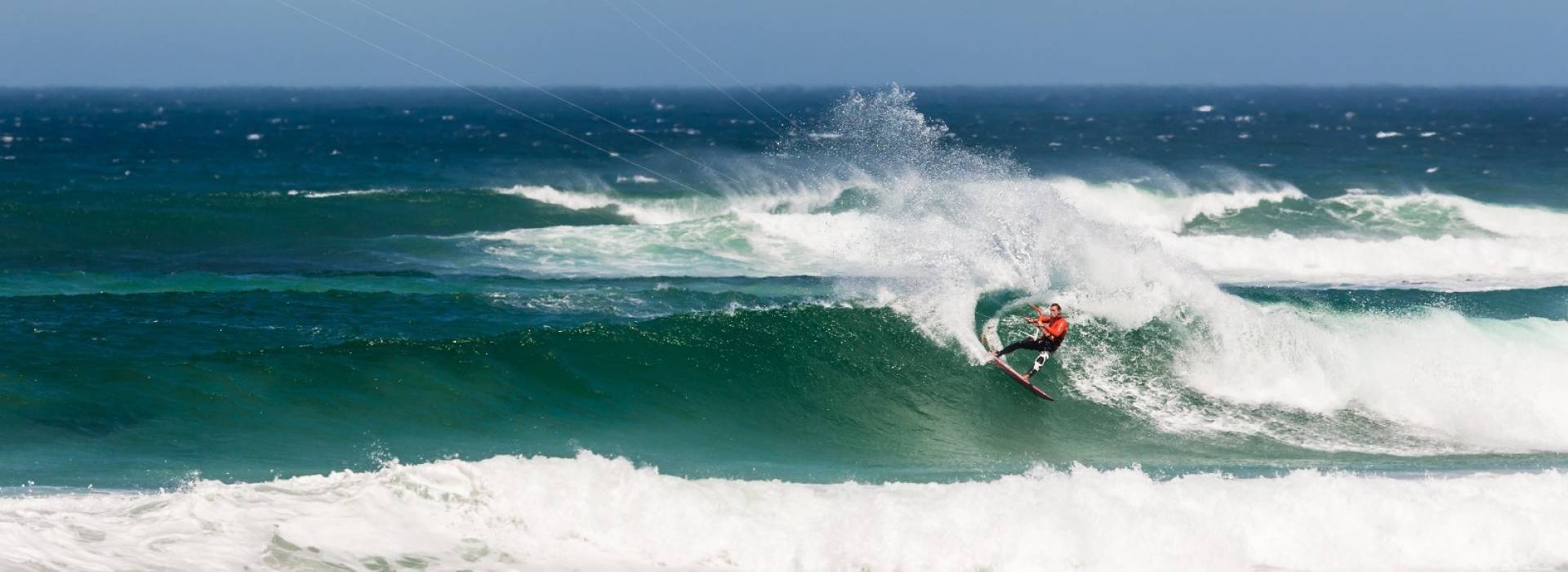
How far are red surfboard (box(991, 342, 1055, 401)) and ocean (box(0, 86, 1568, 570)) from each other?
254 mm

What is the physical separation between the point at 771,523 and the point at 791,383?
5188 mm

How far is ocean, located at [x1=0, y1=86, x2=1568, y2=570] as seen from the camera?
9727mm

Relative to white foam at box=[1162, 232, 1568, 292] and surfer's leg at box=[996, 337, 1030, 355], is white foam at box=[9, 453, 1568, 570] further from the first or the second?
white foam at box=[1162, 232, 1568, 292]

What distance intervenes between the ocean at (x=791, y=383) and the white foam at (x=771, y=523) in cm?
3

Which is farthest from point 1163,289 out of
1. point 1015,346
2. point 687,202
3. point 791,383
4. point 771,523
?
point 687,202

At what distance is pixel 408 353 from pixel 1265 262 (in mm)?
18531

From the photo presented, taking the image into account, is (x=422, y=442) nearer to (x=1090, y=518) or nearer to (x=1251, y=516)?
(x=1090, y=518)

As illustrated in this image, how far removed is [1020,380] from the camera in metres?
15.1

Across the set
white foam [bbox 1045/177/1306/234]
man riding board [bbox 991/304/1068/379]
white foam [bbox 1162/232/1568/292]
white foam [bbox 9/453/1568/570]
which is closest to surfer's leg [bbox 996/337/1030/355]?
man riding board [bbox 991/304/1068/379]

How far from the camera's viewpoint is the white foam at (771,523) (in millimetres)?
8938

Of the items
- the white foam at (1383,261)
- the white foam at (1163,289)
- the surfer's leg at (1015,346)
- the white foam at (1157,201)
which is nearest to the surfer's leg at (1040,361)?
the surfer's leg at (1015,346)

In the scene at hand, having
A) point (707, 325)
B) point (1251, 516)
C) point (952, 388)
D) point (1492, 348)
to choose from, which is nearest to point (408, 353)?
point (707, 325)

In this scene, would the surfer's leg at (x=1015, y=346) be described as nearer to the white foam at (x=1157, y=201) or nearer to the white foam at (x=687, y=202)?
the white foam at (x=687, y=202)

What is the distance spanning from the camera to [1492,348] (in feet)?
53.3
